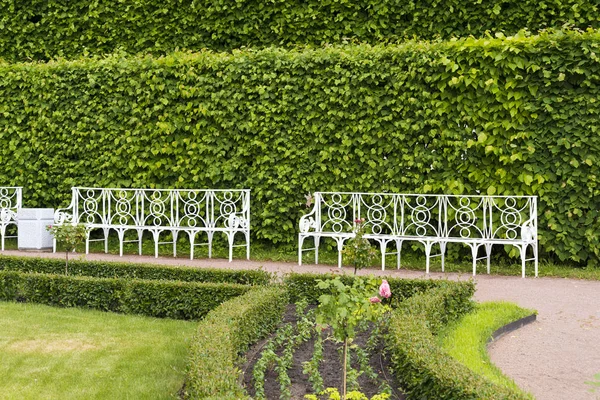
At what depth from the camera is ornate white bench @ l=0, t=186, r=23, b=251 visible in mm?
11547

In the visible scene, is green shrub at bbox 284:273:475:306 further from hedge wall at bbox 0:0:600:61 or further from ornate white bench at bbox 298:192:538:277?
hedge wall at bbox 0:0:600:61

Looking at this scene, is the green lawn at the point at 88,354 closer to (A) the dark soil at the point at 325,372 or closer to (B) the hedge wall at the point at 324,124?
(A) the dark soil at the point at 325,372

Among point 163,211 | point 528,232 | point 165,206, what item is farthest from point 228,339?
point 165,206

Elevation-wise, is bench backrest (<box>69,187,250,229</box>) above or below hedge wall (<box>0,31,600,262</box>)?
below

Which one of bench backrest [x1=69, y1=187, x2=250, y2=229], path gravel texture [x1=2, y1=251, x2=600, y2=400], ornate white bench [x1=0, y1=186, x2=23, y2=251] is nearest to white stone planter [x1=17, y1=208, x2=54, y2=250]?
ornate white bench [x1=0, y1=186, x2=23, y2=251]

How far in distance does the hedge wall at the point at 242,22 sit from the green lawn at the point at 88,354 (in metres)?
6.47

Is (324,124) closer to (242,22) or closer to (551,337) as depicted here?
(242,22)

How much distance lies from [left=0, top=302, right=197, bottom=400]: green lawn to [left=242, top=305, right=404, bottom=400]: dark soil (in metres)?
0.53

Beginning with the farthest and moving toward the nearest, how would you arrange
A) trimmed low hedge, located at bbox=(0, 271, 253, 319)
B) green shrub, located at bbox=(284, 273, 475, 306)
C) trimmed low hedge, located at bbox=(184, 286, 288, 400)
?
trimmed low hedge, located at bbox=(0, 271, 253, 319) → green shrub, located at bbox=(284, 273, 475, 306) → trimmed low hedge, located at bbox=(184, 286, 288, 400)

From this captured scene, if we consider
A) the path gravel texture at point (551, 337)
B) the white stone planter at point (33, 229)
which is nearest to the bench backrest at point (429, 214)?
the path gravel texture at point (551, 337)

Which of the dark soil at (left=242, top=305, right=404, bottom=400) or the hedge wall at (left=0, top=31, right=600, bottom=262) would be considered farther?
the hedge wall at (left=0, top=31, right=600, bottom=262)

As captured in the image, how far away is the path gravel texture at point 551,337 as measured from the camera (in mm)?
4647

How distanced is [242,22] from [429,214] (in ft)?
18.2

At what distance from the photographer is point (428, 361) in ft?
13.2
